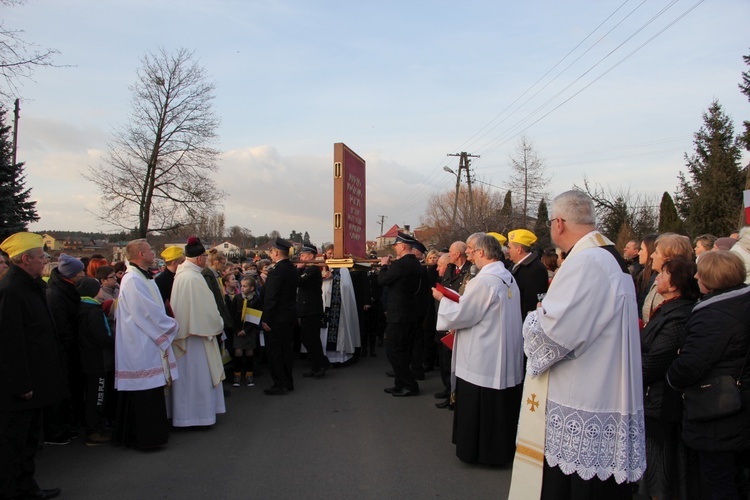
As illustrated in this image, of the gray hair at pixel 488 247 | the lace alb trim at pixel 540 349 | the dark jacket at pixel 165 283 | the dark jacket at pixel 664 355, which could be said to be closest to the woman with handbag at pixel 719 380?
the dark jacket at pixel 664 355

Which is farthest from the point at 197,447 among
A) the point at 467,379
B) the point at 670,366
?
the point at 670,366

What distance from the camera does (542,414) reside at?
3.04 meters

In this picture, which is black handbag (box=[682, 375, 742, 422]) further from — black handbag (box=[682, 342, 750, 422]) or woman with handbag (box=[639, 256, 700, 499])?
woman with handbag (box=[639, 256, 700, 499])

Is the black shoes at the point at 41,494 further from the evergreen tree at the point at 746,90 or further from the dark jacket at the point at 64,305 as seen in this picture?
the evergreen tree at the point at 746,90

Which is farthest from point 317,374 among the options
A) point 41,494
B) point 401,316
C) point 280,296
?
point 41,494

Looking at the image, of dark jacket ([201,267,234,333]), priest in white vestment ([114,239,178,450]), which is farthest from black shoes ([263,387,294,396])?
priest in white vestment ([114,239,178,450])

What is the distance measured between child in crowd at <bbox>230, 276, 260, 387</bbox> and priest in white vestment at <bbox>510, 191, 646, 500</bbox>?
5918 millimetres

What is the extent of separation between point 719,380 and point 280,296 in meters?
5.76

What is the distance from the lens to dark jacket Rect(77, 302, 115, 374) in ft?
18.3

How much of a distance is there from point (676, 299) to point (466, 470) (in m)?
2.34

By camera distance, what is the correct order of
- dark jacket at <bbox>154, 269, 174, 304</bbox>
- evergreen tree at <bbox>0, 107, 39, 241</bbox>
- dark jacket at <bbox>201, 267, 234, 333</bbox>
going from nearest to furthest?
dark jacket at <bbox>154, 269, 174, 304</bbox>, dark jacket at <bbox>201, 267, 234, 333</bbox>, evergreen tree at <bbox>0, 107, 39, 241</bbox>

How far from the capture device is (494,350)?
4832mm

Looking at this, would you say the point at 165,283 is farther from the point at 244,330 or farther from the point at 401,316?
the point at 401,316

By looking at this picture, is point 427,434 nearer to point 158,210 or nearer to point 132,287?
point 132,287
